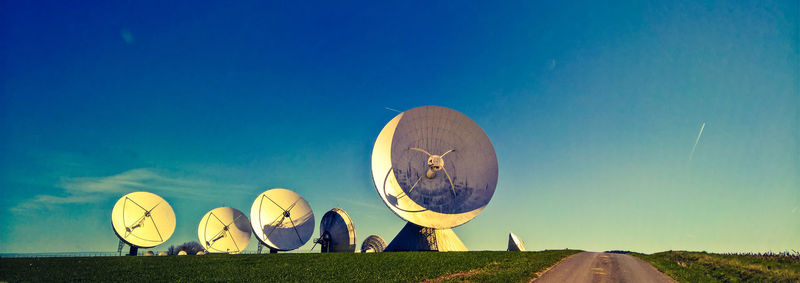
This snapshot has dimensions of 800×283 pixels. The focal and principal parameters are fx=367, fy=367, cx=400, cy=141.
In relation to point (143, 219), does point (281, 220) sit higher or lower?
lower

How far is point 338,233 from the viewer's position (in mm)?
57188

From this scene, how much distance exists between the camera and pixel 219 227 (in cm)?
5859

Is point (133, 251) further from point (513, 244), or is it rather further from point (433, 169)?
point (513, 244)

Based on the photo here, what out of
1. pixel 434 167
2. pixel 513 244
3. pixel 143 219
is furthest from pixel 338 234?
pixel 513 244

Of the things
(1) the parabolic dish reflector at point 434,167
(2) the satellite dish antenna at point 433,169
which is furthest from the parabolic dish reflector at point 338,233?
(1) the parabolic dish reflector at point 434,167

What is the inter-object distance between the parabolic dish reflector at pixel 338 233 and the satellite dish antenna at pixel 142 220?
69.9ft

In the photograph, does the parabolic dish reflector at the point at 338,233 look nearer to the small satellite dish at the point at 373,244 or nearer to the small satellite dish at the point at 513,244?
the small satellite dish at the point at 373,244

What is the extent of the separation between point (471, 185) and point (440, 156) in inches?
198

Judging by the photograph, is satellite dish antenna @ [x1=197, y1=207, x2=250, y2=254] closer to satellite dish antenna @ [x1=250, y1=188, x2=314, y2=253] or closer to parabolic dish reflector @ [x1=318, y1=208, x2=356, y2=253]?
satellite dish antenna @ [x1=250, y1=188, x2=314, y2=253]

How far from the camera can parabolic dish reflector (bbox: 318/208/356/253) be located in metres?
56.4

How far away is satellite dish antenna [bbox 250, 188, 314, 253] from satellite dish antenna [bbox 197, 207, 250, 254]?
8407mm

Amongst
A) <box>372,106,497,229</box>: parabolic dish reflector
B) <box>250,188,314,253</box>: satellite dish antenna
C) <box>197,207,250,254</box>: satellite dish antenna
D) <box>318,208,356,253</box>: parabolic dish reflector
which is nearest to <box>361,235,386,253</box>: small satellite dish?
<box>318,208,356,253</box>: parabolic dish reflector

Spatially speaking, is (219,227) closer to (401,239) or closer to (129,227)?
(129,227)

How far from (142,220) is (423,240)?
3637 cm
